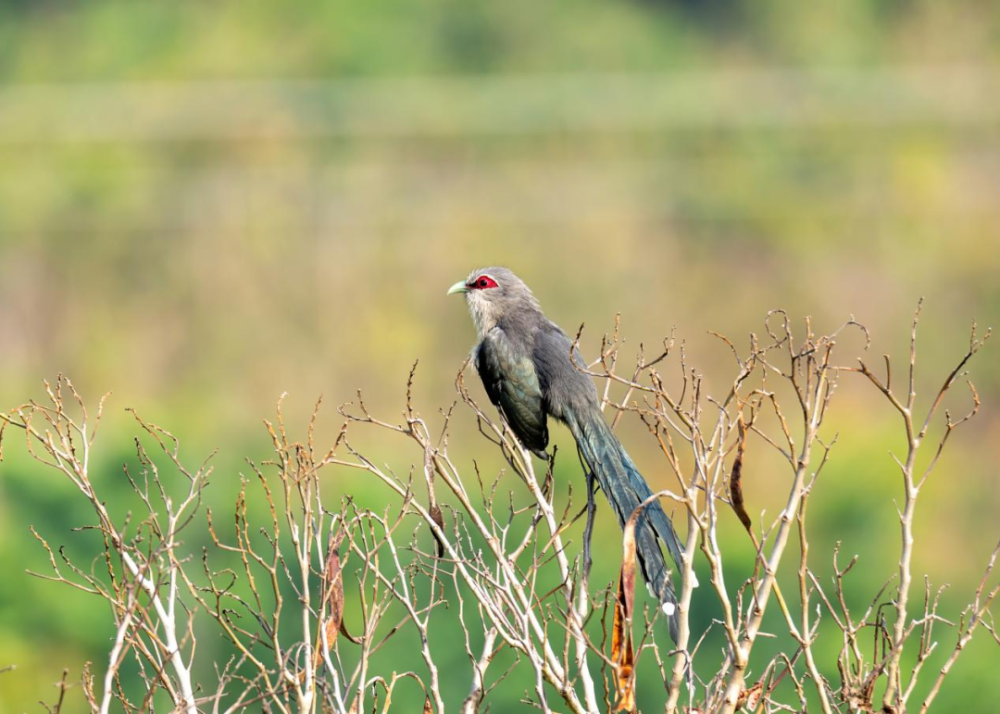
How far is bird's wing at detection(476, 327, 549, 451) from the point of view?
6.62 metres

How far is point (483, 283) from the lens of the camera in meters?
7.18

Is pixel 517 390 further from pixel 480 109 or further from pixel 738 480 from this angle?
pixel 480 109

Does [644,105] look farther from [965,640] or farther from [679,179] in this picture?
[965,640]

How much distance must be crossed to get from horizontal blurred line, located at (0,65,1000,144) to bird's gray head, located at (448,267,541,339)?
2701 centimetres

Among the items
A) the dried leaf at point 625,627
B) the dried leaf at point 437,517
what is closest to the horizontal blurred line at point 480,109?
the dried leaf at point 437,517

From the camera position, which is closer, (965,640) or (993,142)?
(965,640)

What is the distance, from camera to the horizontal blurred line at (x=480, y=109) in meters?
34.0

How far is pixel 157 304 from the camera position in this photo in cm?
3062

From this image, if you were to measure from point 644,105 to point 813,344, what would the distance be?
30670 mm

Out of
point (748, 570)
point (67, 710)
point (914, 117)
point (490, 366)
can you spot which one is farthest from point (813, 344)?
point (914, 117)

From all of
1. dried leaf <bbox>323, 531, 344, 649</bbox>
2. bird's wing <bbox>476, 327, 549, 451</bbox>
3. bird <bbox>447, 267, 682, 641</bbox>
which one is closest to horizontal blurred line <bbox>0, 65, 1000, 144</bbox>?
bird <bbox>447, 267, 682, 641</bbox>

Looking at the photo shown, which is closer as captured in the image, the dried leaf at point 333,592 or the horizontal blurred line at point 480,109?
the dried leaf at point 333,592

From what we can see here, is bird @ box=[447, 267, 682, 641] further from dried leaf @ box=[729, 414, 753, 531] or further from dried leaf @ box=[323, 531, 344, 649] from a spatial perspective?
dried leaf @ box=[323, 531, 344, 649]

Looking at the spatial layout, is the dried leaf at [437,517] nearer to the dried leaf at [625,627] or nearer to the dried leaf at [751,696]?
the dried leaf at [625,627]
